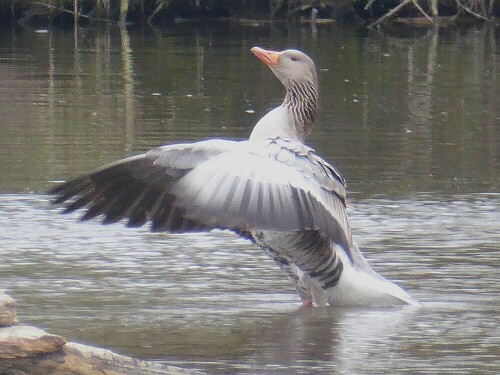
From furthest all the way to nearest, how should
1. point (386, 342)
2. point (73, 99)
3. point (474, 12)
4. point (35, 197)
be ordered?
point (474, 12)
point (73, 99)
point (35, 197)
point (386, 342)

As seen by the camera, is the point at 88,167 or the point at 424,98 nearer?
the point at 88,167

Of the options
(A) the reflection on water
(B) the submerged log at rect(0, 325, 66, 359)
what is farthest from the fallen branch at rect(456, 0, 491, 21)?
(B) the submerged log at rect(0, 325, 66, 359)

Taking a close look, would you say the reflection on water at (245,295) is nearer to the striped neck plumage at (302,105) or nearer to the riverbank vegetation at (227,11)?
the striped neck plumage at (302,105)

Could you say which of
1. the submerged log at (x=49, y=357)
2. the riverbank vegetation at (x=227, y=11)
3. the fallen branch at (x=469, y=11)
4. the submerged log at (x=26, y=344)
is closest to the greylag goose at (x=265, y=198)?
the submerged log at (x=49, y=357)

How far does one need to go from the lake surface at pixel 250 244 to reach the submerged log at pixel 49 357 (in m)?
0.71

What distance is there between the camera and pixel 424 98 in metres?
16.3

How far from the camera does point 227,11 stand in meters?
39.2

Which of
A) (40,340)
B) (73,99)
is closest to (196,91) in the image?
(73,99)

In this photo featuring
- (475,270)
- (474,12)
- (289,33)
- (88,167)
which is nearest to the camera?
(475,270)

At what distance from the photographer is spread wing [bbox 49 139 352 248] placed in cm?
573

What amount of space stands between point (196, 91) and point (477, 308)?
11161 mm

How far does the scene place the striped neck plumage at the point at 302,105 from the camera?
6.87 meters

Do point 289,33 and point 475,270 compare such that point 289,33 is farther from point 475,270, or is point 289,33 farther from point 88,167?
point 475,270

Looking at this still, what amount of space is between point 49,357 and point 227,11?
115ft
